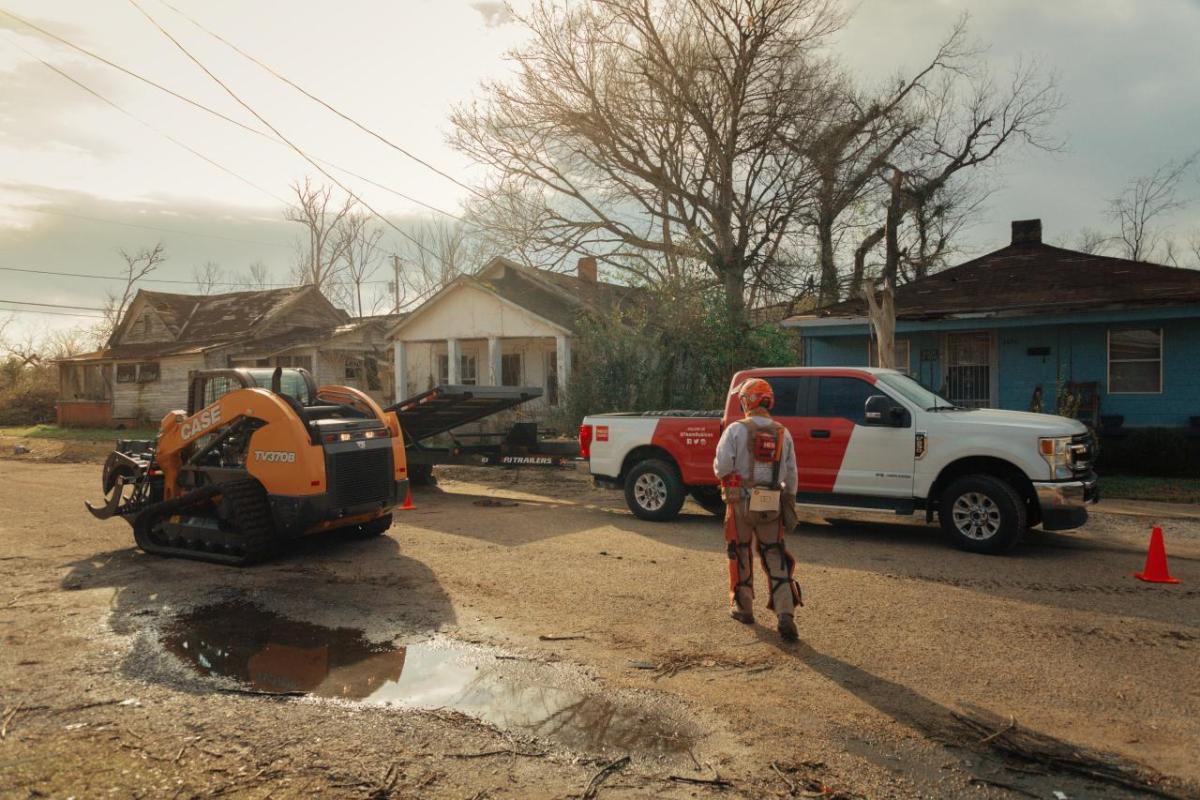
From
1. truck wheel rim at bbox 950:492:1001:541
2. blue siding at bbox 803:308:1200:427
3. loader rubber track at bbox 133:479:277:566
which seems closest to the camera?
loader rubber track at bbox 133:479:277:566

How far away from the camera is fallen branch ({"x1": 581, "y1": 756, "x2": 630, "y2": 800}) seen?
11.7ft

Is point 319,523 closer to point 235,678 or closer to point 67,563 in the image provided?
point 67,563

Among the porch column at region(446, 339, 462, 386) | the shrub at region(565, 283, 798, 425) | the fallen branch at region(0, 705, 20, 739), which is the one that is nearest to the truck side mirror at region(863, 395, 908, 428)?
the fallen branch at region(0, 705, 20, 739)

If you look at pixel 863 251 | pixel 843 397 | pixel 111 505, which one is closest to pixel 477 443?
pixel 111 505

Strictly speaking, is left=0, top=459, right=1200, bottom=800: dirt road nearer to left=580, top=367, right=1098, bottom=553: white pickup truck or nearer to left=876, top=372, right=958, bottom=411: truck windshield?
left=580, top=367, right=1098, bottom=553: white pickup truck

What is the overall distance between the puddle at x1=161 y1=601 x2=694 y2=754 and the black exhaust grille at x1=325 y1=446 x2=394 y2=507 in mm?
2027

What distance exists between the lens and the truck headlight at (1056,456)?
8.36m

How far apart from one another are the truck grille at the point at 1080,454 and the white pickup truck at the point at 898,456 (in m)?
0.01

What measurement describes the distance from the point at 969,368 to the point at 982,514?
1120 centimetres

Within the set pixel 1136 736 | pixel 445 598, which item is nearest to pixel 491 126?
pixel 445 598

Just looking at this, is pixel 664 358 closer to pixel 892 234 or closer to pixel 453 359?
pixel 453 359

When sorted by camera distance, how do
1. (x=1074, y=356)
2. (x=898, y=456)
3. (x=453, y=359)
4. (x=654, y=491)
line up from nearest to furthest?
(x=898, y=456) < (x=654, y=491) < (x=1074, y=356) < (x=453, y=359)

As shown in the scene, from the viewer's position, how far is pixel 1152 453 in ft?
50.6

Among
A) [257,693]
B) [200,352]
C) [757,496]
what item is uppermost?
[200,352]
